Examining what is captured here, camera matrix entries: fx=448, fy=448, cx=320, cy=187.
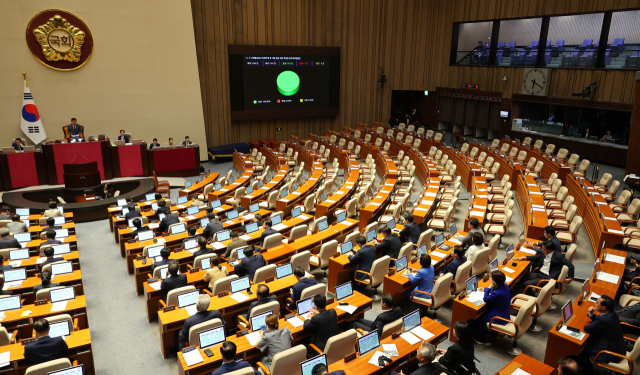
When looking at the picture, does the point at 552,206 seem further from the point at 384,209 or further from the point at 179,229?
the point at 179,229

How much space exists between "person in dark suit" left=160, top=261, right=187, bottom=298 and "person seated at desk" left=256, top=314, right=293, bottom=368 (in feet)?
7.26

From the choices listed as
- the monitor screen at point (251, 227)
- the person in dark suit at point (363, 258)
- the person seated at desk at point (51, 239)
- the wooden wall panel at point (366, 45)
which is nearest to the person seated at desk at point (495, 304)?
the person in dark suit at point (363, 258)

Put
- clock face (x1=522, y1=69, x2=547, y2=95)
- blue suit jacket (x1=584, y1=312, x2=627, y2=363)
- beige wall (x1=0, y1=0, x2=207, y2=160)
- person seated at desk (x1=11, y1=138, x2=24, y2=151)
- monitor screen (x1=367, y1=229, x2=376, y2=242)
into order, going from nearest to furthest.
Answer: blue suit jacket (x1=584, y1=312, x2=627, y2=363), monitor screen (x1=367, y1=229, x2=376, y2=242), person seated at desk (x1=11, y1=138, x2=24, y2=151), beige wall (x1=0, y1=0, x2=207, y2=160), clock face (x1=522, y1=69, x2=547, y2=95)

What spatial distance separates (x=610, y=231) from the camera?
8586 millimetres

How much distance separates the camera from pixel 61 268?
7.50m

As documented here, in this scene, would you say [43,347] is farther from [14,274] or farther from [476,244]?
[476,244]

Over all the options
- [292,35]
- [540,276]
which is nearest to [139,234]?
[540,276]

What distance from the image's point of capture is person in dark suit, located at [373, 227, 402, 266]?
809cm

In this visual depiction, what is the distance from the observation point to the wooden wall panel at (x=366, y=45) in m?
18.8

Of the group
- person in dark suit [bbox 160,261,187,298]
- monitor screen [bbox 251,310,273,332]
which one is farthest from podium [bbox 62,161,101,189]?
monitor screen [bbox 251,310,273,332]

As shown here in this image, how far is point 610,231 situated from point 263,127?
15.8 metres

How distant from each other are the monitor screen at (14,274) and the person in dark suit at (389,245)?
5936 mm

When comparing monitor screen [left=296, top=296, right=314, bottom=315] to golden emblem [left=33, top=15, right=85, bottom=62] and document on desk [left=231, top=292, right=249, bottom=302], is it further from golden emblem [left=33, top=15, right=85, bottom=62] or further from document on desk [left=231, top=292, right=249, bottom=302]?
golden emblem [left=33, top=15, right=85, bottom=62]

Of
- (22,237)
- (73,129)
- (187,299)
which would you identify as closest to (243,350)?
(187,299)
